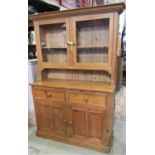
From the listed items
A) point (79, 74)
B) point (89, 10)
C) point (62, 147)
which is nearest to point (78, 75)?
point (79, 74)

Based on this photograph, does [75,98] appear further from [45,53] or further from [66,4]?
[66,4]

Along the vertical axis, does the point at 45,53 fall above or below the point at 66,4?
below

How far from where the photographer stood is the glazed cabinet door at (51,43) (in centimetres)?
205

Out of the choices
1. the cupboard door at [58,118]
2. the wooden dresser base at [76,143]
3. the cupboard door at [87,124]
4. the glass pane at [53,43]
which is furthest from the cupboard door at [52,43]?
the wooden dresser base at [76,143]

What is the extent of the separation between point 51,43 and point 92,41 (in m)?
0.63

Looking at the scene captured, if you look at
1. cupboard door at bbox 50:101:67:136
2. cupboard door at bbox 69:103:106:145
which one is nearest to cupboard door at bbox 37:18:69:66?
cupboard door at bbox 50:101:67:136

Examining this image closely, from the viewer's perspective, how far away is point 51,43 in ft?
7.33

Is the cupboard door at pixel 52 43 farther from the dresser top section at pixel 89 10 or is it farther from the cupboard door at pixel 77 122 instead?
the cupboard door at pixel 77 122

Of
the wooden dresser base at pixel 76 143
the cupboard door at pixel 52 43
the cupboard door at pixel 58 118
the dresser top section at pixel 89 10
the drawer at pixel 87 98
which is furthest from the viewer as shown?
the cupboard door at pixel 52 43

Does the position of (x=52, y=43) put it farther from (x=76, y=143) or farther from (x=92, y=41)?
(x=76, y=143)
